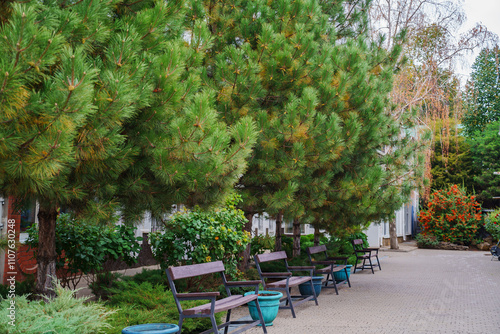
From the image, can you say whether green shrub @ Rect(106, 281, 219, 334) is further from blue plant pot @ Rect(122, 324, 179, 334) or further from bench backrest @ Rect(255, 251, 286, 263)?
bench backrest @ Rect(255, 251, 286, 263)

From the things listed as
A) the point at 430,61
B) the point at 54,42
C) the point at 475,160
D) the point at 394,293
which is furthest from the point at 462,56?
Answer: the point at 54,42

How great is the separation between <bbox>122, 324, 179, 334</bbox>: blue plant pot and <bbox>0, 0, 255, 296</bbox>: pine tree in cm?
105

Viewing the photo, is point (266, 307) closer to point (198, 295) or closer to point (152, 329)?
point (198, 295)

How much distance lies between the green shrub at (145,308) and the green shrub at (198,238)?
3.68 feet

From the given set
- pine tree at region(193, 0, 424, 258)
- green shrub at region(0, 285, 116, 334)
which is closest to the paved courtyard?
pine tree at region(193, 0, 424, 258)

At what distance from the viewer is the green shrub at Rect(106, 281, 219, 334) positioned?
5.50 m

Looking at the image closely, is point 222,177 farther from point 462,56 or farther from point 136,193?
point 462,56

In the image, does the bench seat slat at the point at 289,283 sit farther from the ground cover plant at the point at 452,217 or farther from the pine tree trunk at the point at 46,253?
the ground cover plant at the point at 452,217

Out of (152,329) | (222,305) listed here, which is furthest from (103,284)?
(152,329)

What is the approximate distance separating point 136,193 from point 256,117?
12.9ft

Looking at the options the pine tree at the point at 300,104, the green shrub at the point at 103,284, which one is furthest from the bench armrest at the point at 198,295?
the pine tree at the point at 300,104

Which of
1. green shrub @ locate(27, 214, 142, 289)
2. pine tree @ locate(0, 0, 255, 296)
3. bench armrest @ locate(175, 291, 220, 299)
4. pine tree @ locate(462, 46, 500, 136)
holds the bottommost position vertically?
bench armrest @ locate(175, 291, 220, 299)

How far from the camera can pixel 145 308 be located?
6270 mm

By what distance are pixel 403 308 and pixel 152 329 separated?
5.64 m
